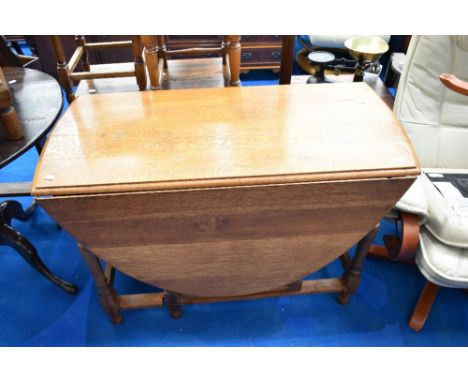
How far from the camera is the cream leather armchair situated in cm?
107

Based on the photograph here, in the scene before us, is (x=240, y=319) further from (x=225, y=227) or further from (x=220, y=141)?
(x=220, y=141)

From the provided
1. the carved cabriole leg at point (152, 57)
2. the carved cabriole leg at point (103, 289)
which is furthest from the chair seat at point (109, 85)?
the carved cabriole leg at point (103, 289)

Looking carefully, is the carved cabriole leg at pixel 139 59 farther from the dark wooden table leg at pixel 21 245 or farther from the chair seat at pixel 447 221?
the chair seat at pixel 447 221

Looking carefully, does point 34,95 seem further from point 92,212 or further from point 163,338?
point 163,338

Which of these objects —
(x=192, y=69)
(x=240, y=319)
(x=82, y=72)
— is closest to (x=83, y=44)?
(x=82, y=72)

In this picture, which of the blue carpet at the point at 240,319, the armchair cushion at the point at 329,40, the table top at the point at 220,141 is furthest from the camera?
the armchair cushion at the point at 329,40

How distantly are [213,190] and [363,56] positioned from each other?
1232 mm

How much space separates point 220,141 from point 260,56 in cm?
212

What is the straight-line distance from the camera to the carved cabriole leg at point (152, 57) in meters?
1.08

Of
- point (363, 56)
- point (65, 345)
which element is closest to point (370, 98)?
point (363, 56)

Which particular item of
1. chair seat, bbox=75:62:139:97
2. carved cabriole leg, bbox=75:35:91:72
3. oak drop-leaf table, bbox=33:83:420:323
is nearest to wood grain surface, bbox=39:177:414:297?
oak drop-leaf table, bbox=33:83:420:323

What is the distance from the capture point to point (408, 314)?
136 cm

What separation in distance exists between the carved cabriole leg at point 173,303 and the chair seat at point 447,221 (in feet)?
2.92

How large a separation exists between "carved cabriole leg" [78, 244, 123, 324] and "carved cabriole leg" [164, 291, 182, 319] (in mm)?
181
